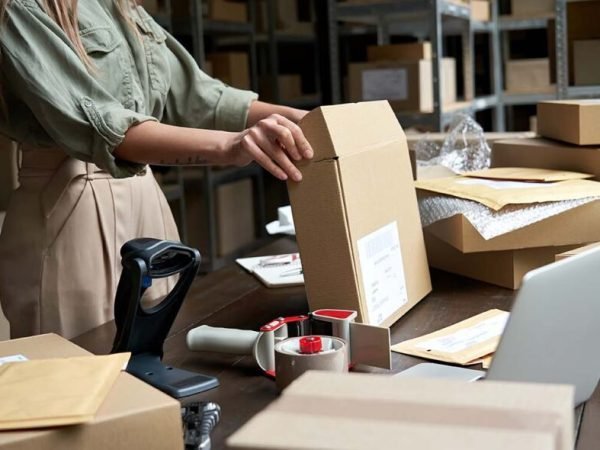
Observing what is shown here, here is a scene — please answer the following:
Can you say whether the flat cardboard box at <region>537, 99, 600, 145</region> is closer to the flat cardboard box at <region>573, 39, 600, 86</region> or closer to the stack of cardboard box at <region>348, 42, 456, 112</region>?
the stack of cardboard box at <region>348, 42, 456, 112</region>

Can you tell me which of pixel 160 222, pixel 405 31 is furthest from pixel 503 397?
pixel 405 31

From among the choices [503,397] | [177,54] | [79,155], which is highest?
[177,54]

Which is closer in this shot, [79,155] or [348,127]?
[348,127]

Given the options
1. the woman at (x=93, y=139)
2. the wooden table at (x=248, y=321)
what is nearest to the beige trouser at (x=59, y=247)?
the woman at (x=93, y=139)

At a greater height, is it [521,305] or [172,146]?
[172,146]

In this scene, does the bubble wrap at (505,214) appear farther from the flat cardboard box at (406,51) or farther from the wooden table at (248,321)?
the flat cardboard box at (406,51)

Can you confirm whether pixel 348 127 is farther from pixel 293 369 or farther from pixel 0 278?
pixel 0 278

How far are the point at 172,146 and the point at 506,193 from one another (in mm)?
511

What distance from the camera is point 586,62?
12.5ft

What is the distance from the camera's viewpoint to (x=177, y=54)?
1705 millimetres

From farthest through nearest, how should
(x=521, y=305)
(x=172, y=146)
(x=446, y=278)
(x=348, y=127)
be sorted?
(x=446, y=278)
(x=172, y=146)
(x=348, y=127)
(x=521, y=305)

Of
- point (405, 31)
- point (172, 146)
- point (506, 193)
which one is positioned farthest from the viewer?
point (405, 31)

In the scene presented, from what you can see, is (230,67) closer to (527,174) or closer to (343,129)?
(527,174)

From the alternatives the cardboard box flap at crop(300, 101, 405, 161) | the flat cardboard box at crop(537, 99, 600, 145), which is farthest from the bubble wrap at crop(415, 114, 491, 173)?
the cardboard box flap at crop(300, 101, 405, 161)
